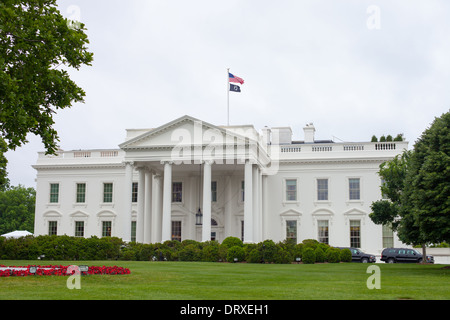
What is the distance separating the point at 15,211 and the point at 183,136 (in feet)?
161

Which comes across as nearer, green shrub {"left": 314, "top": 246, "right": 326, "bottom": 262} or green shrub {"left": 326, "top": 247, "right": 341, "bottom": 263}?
green shrub {"left": 314, "top": 246, "right": 326, "bottom": 262}

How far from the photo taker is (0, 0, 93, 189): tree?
57.2 feet

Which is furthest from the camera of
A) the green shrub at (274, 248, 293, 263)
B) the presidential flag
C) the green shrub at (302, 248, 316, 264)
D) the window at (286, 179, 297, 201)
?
the window at (286, 179, 297, 201)

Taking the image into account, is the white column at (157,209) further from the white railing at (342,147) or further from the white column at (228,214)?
the white railing at (342,147)

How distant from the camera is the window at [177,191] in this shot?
1907 inches

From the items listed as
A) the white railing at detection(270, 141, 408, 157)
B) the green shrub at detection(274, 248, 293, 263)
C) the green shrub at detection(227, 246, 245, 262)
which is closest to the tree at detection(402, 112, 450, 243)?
the green shrub at detection(274, 248, 293, 263)

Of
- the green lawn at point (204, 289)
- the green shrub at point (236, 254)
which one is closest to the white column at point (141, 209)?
the green shrub at point (236, 254)

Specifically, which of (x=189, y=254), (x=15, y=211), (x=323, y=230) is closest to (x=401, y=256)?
(x=323, y=230)

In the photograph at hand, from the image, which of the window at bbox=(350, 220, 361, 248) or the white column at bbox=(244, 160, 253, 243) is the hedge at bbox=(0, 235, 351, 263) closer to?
the white column at bbox=(244, 160, 253, 243)

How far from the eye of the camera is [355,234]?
152ft

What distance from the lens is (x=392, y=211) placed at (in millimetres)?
37125

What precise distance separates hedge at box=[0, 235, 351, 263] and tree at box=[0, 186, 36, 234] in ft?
154

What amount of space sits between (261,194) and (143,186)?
994cm
